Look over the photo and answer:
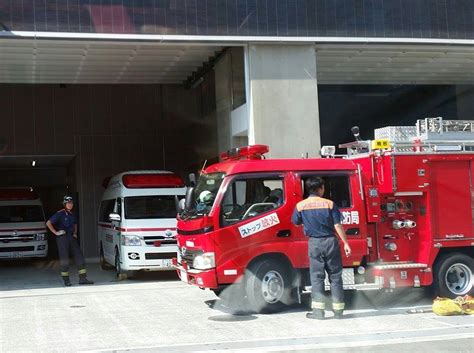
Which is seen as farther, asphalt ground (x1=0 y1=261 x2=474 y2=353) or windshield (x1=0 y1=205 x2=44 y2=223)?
windshield (x1=0 y1=205 x2=44 y2=223)

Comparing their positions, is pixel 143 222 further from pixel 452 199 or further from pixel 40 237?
pixel 452 199

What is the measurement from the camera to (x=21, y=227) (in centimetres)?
1730

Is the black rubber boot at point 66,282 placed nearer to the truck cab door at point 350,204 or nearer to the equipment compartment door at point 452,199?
the truck cab door at point 350,204

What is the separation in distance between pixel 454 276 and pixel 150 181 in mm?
7167

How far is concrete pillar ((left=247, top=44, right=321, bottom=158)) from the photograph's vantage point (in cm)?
1362

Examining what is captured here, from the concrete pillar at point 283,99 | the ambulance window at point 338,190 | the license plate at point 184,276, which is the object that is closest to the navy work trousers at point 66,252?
the license plate at point 184,276

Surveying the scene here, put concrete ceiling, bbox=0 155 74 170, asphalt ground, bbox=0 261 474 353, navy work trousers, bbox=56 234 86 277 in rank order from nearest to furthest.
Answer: asphalt ground, bbox=0 261 474 353 → navy work trousers, bbox=56 234 86 277 → concrete ceiling, bbox=0 155 74 170

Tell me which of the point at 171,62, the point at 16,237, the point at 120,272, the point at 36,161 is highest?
the point at 171,62

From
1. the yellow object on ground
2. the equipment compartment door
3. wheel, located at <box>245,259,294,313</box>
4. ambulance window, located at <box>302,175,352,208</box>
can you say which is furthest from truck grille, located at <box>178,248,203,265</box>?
the equipment compartment door

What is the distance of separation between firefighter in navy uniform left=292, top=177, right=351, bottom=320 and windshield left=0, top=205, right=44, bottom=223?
11.8m

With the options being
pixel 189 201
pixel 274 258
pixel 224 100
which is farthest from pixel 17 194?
Result: pixel 274 258

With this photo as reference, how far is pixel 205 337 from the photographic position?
7461 millimetres

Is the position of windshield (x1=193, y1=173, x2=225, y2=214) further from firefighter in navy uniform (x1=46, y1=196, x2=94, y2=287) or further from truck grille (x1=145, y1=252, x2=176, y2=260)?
firefighter in navy uniform (x1=46, y1=196, x2=94, y2=287)

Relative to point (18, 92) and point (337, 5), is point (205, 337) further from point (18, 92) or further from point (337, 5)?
point (18, 92)
